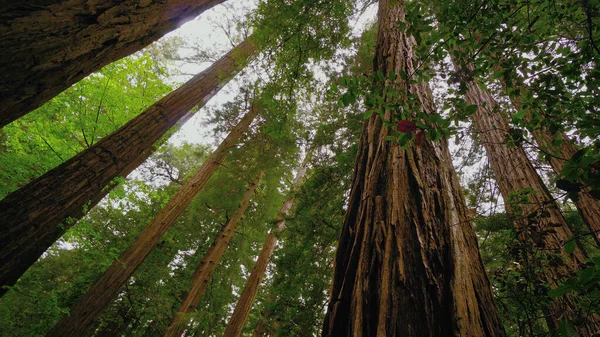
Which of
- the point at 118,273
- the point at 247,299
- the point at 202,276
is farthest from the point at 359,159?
the point at 202,276

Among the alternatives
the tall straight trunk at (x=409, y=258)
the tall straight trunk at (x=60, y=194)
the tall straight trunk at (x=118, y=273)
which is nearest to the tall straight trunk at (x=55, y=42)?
the tall straight trunk at (x=60, y=194)

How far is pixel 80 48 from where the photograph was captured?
1.83 m

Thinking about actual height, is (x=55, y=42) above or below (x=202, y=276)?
below

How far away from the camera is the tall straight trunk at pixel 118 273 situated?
15.6 ft

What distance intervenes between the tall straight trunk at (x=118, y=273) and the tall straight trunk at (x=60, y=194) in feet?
5.46

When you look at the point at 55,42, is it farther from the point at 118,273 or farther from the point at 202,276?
the point at 202,276

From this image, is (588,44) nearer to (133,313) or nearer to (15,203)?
(15,203)

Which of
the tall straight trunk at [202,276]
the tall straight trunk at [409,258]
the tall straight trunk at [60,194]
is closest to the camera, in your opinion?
the tall straight trunk at [409,258]

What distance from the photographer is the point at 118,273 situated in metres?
5.40

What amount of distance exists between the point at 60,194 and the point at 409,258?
393cm

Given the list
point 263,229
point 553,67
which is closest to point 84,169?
point 553,67

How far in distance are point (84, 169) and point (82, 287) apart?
697 centimetres

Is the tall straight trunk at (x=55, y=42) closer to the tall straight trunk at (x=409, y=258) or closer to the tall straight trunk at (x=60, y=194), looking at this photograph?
the tall straight trunk at (x=60, y=194)

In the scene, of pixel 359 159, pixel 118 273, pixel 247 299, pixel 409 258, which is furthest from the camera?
pixel 247 299
